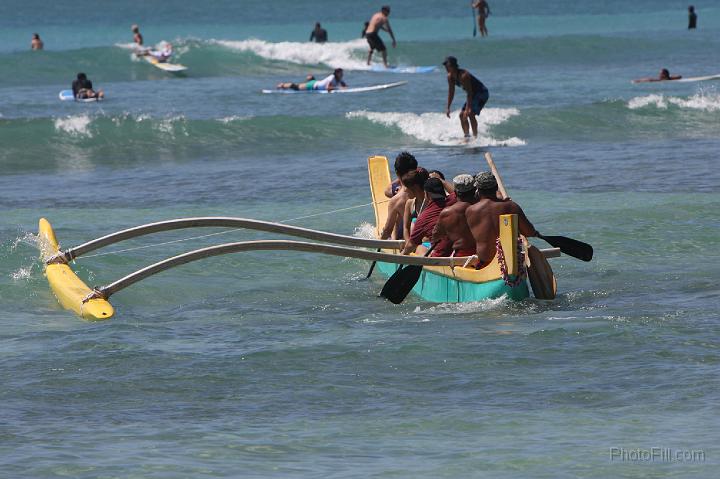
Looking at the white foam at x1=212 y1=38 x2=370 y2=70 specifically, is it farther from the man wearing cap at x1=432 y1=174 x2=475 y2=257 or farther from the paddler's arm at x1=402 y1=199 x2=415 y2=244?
the man wearing cap at x1=432 y1=174 x2=475 y2=257

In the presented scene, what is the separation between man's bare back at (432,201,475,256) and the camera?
10180mm

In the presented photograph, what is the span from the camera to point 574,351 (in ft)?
28.3

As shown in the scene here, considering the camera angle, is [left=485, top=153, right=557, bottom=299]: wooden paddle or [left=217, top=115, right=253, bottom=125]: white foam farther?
[left=217, top=115, right=253, bottom=125]: white foam

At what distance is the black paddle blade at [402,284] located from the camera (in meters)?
10.3

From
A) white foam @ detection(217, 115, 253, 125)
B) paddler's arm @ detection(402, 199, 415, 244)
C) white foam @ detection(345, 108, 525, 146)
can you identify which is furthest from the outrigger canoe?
white foam @ detection(217, 115, 253, 125)

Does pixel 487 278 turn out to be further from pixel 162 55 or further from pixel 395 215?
pixel 162 55

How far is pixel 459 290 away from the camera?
1006 cm

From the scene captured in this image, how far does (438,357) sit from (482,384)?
630 millimetres

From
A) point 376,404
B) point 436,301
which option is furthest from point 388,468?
point 436,301

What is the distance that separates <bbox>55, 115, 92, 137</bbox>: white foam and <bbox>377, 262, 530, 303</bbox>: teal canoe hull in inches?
585

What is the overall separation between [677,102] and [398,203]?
16321mm

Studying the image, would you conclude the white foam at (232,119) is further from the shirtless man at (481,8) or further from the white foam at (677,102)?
the shirtless man at (481,8)

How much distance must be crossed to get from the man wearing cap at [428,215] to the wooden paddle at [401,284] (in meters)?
0.51

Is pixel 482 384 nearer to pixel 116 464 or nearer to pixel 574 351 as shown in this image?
pixel 574 351
